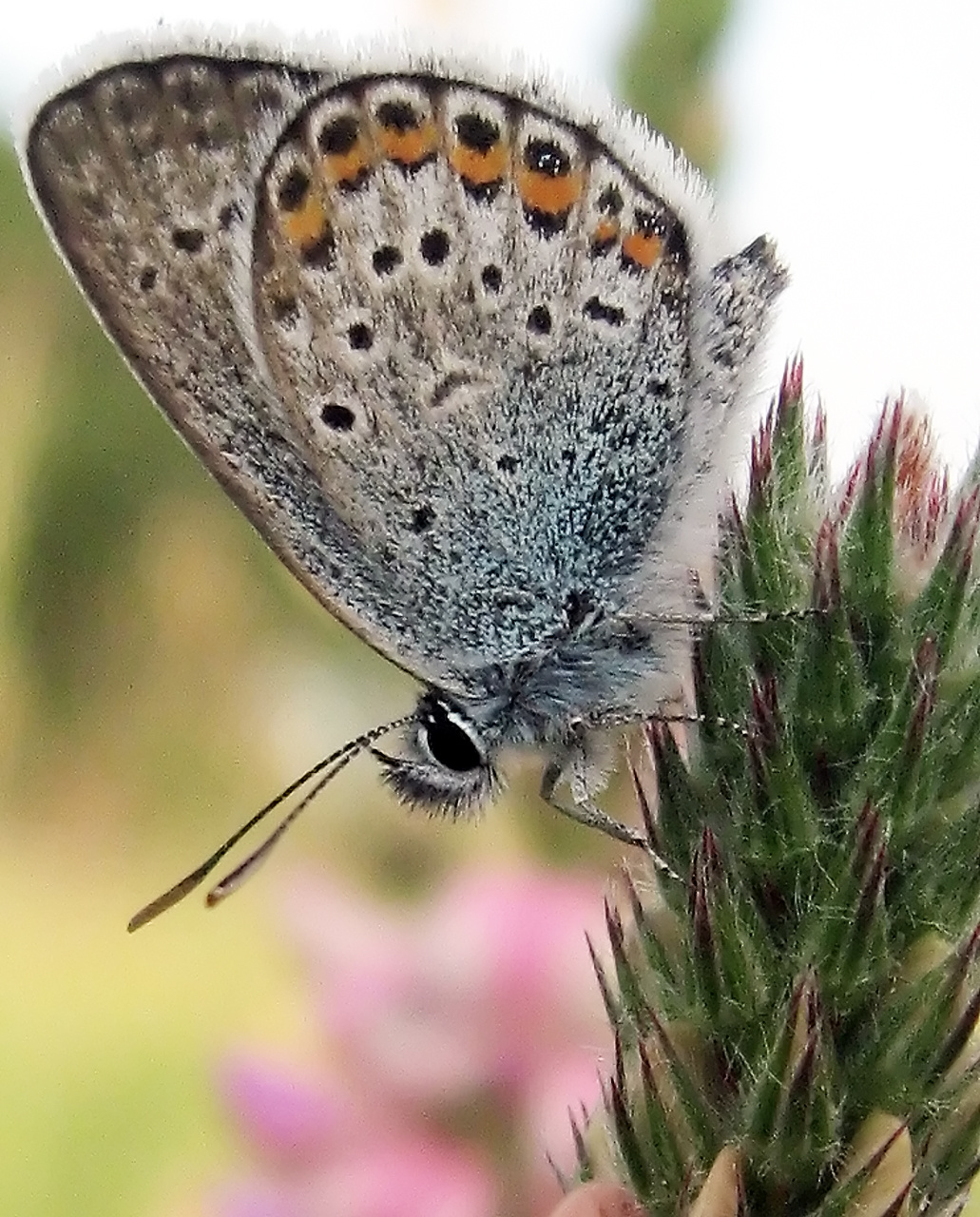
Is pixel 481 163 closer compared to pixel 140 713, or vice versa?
pixel 481 163

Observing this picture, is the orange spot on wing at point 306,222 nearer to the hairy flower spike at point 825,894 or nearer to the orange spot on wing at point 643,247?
the orange spot on wing at point 643,247

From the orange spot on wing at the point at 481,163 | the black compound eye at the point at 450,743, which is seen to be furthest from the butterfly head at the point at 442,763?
the orange spot on wing at the point at 481,163

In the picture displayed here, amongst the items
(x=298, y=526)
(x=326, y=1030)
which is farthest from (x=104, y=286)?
(x=326, y=1030)

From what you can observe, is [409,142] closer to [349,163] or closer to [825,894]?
[349,163]

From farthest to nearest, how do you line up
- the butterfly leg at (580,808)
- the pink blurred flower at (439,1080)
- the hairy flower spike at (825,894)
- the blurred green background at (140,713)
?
the blurred green background at (140,713) < the pink blurred flower at (439,1080) < the butterfly leg at (580,808) < the hairy flower spike at (825,894)

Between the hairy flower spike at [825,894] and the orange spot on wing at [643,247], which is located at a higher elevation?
the orange spot on wing at [643,247]

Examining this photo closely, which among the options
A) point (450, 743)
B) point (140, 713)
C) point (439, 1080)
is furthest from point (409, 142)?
point (140, 713)

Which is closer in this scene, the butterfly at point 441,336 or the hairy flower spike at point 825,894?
the hairy flower spike at point 825,894
